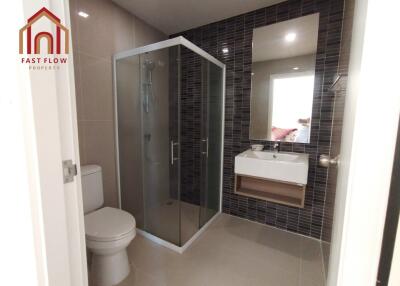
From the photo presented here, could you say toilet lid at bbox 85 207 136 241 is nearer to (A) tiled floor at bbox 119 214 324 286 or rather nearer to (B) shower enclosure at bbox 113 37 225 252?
(A) tiled floor at bbox 119 214 324 286

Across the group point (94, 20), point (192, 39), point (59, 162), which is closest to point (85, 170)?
point (59, 162)

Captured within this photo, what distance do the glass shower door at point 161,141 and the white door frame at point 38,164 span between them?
4.11 ft

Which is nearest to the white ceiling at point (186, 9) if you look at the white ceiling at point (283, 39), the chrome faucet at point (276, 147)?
the white ceiling at point (283, 39)

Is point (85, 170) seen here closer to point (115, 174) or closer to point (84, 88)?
point (115, 174)

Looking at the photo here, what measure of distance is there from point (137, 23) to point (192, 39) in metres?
0.70

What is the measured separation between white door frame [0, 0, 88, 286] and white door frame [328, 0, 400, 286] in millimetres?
850

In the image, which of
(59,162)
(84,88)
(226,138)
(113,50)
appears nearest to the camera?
(59,162)

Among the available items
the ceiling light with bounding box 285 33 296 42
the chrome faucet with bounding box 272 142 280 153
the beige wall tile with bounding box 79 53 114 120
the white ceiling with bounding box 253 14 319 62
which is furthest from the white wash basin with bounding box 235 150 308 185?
the beige wall tile with bounding box 79 53 114 120

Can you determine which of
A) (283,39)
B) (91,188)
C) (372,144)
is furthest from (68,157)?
(283,39)

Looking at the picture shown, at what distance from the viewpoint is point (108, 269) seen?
1428 millimetres

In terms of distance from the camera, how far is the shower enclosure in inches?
75.3

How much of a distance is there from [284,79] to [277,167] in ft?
3.20

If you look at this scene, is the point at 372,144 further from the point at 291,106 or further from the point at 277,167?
the point at 291,106

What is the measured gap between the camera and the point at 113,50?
1.97m
